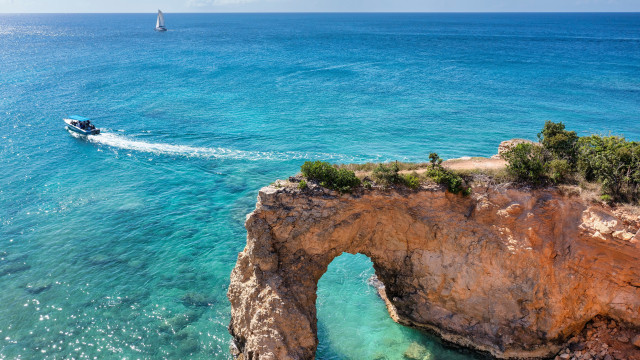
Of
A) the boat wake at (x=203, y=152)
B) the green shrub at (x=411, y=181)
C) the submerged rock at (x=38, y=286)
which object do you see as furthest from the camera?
the boat wake at (x=203, y=152)

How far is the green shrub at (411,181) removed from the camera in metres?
20.2

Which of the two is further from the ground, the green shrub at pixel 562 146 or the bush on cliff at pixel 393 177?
the green shrub at pixel 562 146

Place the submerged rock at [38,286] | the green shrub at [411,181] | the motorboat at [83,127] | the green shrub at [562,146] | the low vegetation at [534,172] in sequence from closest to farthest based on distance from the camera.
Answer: the low vegetation at [534,172], the green shrub at [411,181], the green shrub at [562,146], the submerged rock at [38,286], the motorboat at [83,127]

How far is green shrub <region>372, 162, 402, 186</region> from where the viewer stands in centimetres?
2028

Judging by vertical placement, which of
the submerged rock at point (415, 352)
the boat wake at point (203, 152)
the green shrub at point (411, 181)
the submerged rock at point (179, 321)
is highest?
the green shrub at point (411, 181)

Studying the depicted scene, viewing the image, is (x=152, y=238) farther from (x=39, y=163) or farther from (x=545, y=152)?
(x=545, y=152)

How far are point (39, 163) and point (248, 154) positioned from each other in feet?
77.8

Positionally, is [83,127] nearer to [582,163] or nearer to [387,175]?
[387,175]

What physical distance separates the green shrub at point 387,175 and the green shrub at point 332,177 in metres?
1.07

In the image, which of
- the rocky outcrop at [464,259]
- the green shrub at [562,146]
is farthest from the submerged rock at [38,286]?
the green shrub at [562,146]

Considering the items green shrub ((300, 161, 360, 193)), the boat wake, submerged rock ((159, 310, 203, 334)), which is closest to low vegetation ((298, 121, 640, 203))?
green shrub ((300, 161, 360, 193))

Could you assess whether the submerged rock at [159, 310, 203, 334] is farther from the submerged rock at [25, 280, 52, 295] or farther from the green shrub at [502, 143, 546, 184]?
the green shrub at [502, 143, 546, 184]

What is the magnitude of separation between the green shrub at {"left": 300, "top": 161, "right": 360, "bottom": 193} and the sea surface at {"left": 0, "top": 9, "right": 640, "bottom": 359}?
969 centimetres

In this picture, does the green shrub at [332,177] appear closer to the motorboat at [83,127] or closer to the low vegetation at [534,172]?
the low vegetation at [534,172]
